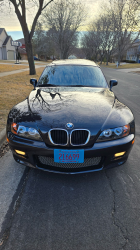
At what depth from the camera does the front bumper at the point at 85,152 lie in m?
2.22

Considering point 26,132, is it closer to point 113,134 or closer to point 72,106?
point 72,106

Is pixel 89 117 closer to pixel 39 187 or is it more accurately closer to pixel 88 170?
pixel 88 170

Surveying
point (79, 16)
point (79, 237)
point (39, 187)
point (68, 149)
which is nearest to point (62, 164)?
point (68, 149)

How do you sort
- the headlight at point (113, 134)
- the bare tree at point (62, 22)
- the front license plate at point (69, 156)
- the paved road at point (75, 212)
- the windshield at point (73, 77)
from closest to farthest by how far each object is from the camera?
the paved road at point (75, 212)
the front license plate at point (69, 156)
the headlight at point (113, 134)
the windshield at point (73, 77)
the bare tree at point (62, 22)

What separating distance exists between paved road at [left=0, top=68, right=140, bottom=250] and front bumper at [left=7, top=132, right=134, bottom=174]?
0.87 feet

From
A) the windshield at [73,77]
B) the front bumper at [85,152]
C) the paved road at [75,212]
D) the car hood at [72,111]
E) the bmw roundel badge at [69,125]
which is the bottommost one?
the paved road at [75,212]

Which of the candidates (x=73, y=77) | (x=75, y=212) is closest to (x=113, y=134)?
(x=75, y=212)

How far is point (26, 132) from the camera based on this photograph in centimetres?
235

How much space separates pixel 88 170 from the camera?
2.33 meters

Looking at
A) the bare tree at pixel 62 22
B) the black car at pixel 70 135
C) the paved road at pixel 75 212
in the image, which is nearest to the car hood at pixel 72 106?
the black car at pixel 70 135

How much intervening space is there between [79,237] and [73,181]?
85cm

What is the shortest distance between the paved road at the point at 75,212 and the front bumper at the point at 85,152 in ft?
0.87

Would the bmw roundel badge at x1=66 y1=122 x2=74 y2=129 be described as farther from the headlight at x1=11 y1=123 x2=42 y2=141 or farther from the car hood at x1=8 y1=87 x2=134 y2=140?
the headlight at x1=11 y1=123 x2=42 y2=141

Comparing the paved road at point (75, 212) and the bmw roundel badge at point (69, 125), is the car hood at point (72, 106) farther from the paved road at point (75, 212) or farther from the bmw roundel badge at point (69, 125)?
the paved road at point (75, 212)
